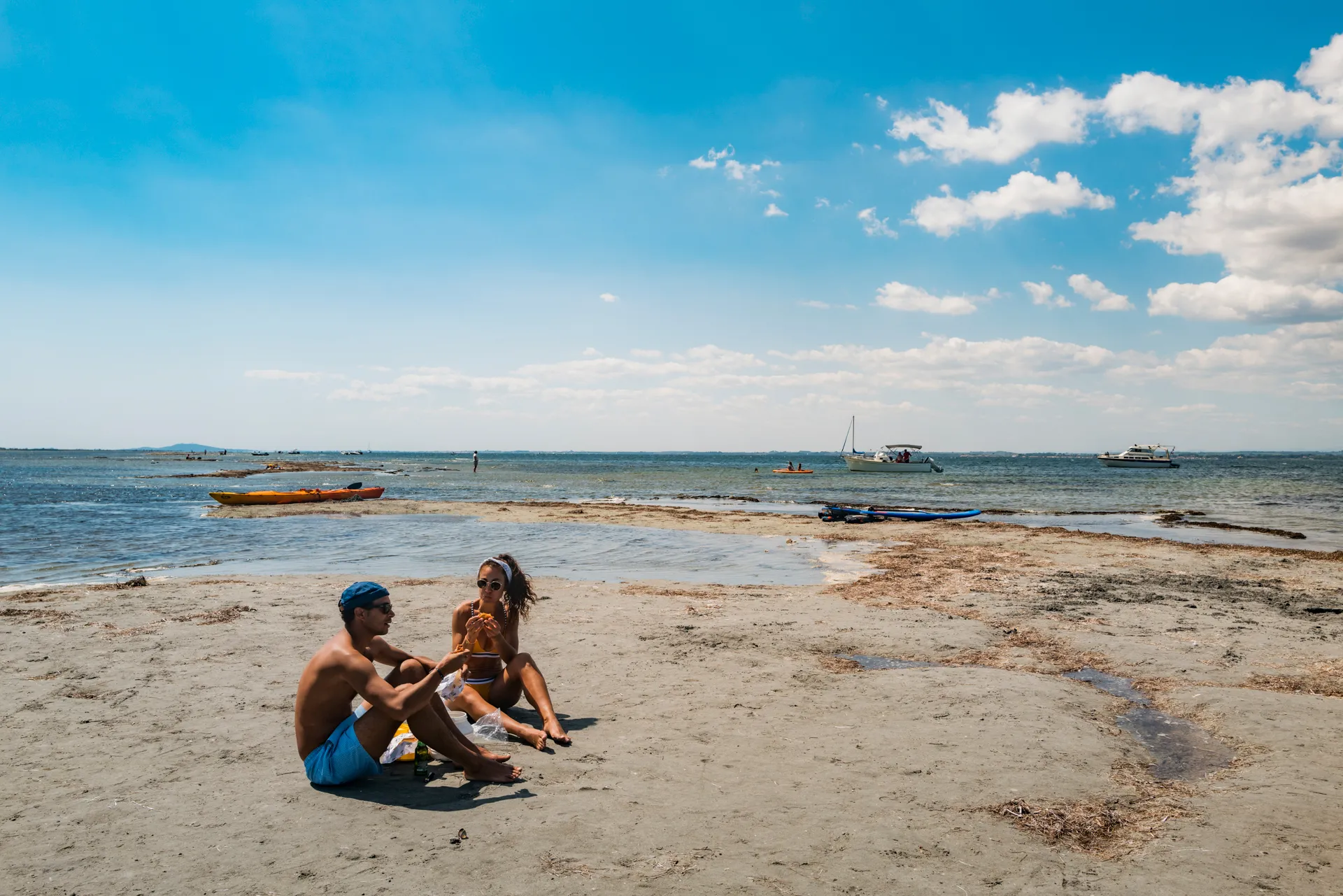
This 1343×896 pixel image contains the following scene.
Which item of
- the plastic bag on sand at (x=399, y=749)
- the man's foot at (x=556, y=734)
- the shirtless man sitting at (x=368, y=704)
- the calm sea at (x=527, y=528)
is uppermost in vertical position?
the shirtless man sitting at (x=368, y=704)

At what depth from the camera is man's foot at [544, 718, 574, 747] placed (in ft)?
20.7

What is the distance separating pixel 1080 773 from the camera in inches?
232

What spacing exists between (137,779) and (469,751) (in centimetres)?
247

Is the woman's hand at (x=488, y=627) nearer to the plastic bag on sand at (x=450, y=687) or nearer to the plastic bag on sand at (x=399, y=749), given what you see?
the plastic bag on sand at (x=450, y=687)

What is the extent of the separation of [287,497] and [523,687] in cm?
3363

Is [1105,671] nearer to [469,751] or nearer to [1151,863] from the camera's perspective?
[1151,863]

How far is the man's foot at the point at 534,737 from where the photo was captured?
6.18 meters

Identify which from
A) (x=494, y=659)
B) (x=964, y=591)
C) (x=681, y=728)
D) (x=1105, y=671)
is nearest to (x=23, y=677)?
(x=494, y=659)

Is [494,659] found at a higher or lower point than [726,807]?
higher

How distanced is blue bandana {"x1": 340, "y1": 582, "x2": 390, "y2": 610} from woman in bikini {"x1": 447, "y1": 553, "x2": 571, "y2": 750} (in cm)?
123

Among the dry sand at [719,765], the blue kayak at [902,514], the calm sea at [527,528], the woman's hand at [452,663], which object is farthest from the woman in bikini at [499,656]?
the blue kayak at [902,514]

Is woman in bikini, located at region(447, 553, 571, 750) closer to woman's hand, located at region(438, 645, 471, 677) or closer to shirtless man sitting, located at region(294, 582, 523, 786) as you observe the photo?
shirtless man sitting, located at region(294, 582, 523, 786)

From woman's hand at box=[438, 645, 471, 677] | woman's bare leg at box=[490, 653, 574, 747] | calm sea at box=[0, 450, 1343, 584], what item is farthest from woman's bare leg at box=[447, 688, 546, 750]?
calm sea at box=[0, 450, 1343, 584]

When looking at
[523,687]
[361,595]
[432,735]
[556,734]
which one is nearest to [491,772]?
[432,735]
